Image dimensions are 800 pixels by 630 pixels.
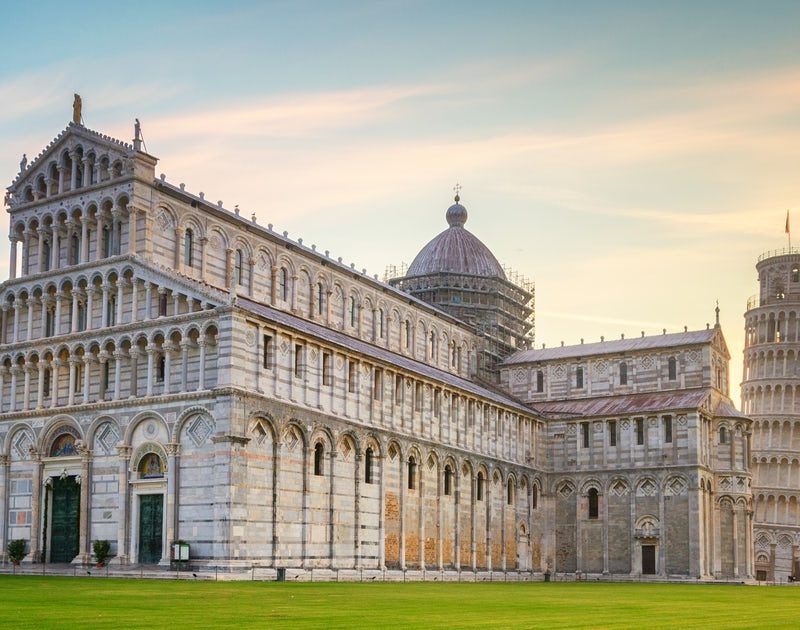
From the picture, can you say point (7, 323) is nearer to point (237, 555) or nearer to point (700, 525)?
point (237, 555)

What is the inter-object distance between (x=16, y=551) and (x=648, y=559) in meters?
42.7

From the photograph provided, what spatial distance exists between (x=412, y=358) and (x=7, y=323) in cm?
2896

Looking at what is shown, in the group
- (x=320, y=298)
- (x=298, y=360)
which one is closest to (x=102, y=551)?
(x=298, y=360)

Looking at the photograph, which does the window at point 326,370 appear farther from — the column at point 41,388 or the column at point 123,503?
the column at point 41,388

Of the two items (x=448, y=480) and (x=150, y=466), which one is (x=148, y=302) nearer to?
(x=150, y=466)

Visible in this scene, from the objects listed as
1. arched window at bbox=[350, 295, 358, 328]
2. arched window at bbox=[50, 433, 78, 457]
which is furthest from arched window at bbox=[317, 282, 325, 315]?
arched window at bbox=[50, 433, 78, 457]

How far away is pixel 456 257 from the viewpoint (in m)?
96.8

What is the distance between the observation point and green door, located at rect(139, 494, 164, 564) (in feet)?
172

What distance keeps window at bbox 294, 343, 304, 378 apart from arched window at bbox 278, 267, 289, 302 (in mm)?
10834

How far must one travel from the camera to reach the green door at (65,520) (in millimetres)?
55469

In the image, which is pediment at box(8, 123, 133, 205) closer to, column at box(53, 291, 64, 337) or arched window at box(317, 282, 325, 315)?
column at box(53, 291, 64, 337)

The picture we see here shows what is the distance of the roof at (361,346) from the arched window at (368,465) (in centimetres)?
520

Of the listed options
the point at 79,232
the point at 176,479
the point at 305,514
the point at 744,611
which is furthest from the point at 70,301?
the point at 744,611

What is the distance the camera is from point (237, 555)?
4978cm
